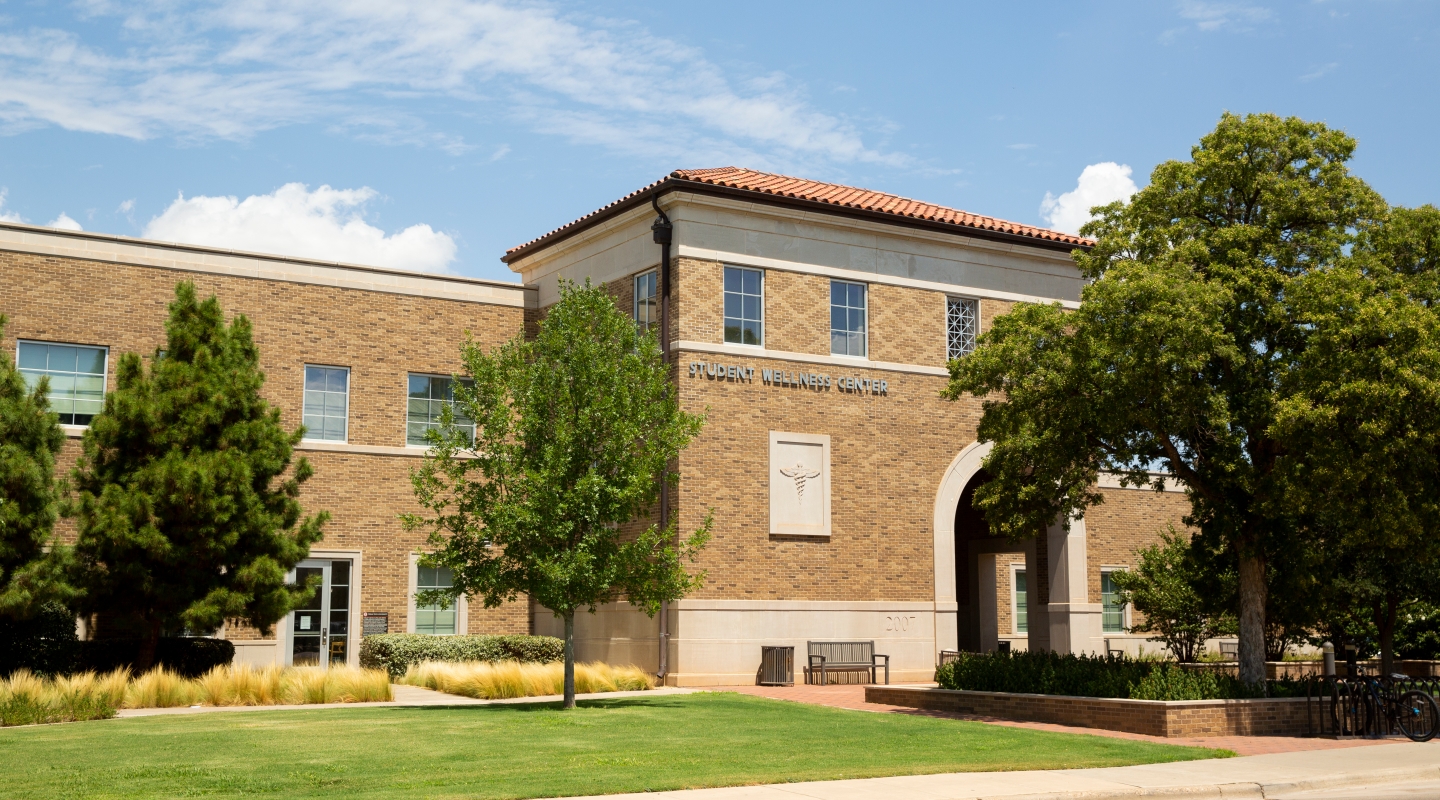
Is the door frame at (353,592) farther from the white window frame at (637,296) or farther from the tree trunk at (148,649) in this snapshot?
the white window frame at (637,296)

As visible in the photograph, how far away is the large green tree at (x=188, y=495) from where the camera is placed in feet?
71.5

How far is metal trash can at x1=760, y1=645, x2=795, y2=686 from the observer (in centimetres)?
2542

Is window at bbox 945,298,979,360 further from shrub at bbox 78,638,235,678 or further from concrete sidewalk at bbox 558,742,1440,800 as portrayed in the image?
shrub at bbox 78,638,235,678

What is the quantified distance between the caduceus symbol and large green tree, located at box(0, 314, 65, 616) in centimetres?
1309

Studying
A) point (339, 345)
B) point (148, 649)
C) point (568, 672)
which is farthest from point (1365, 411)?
point (339, 345)

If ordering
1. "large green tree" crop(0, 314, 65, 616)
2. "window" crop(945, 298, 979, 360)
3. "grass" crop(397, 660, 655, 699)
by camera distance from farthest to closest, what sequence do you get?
"window" crop(945, 298, 979, 360)
"grass" crop(397, 660, 655, 699)
"large green tree" crop(0, 314, 65, 616)

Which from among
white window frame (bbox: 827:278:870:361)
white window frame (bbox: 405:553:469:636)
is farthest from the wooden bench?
white window frame (bbox: 405:553:469:636)

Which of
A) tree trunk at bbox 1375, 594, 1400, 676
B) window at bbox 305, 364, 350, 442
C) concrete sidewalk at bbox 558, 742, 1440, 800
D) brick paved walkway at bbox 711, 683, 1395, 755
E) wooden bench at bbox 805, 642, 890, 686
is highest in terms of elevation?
window at bbox 305, 364, 350, 442

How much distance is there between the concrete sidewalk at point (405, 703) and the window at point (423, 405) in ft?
21.1

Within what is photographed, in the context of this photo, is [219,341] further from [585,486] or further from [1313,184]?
[1313,184]

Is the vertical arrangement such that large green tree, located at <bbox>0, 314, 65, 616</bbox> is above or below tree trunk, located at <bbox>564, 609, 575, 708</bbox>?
above

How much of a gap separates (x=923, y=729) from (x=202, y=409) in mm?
13125

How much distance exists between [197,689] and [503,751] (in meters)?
8.87

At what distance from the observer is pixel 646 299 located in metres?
27.4
